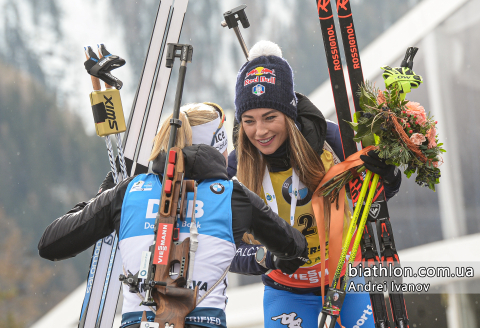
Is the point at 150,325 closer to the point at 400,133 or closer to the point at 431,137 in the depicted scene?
the point at 400,133

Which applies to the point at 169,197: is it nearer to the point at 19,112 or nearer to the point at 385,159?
the point at 385,159

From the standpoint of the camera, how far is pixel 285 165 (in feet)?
6.85

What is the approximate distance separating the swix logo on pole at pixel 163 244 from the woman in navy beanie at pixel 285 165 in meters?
0.69

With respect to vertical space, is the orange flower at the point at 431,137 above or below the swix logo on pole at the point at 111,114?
below

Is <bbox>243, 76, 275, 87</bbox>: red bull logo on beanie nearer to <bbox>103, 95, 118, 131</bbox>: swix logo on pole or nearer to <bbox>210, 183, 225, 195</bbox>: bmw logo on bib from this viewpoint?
<bbox>103, 95, 118, 131</bbox>: swix logo on pole

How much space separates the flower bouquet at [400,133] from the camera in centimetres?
183

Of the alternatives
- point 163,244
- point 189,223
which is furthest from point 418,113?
point 163,244

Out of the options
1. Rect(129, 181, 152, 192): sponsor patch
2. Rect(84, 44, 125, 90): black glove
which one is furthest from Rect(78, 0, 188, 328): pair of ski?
Rect(129, 181, 152, 192): sponsor patch

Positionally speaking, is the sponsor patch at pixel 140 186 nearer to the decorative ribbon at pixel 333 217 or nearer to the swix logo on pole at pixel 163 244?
the swix logo on pole at pixel 163 244

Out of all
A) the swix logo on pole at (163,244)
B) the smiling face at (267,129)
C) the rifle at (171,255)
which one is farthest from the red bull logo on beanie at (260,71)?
the swix logo on pole at (163,244)

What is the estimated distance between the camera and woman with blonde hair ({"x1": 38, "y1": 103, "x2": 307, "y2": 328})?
1345 mm

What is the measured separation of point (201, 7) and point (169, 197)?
5145 mm

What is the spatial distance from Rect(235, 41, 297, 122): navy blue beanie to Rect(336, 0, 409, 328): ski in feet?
0.92

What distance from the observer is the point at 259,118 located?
2.00m
